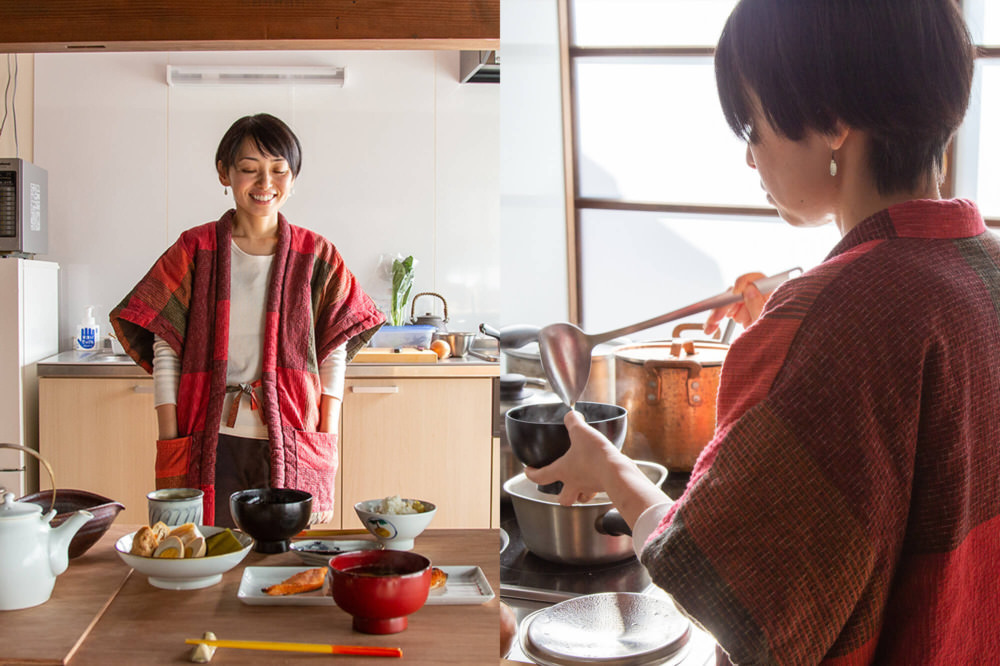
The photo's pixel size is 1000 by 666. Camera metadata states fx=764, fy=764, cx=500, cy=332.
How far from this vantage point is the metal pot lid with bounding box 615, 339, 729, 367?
1.62ft

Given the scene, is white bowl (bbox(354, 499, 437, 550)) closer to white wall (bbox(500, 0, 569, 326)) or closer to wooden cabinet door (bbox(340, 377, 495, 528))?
white wall (bbox(500, 0, 569, 326))

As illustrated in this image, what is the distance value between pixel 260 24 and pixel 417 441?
86 cm

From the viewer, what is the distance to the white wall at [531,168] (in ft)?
1.50

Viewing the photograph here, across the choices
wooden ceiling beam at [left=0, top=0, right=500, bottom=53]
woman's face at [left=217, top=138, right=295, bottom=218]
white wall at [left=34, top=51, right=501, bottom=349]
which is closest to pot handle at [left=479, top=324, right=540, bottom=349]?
wooden ceiling beam at [left=0, top=0, right=500, bottom=53]

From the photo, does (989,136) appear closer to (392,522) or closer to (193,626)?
(392,522)

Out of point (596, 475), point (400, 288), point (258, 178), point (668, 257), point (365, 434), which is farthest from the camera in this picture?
point (400, 288)

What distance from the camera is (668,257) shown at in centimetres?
54

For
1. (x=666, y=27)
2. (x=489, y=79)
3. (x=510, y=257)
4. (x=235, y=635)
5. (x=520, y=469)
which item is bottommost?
(x=235, y=635)

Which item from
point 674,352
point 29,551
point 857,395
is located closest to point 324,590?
point 29,551

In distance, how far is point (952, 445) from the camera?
1.12ft

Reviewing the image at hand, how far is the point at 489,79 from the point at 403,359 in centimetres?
57

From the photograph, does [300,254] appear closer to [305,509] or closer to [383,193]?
[383,193]

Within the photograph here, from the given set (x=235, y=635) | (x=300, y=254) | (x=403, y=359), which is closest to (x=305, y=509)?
(x=235, y=635)

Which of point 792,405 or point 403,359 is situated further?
point 403,359
